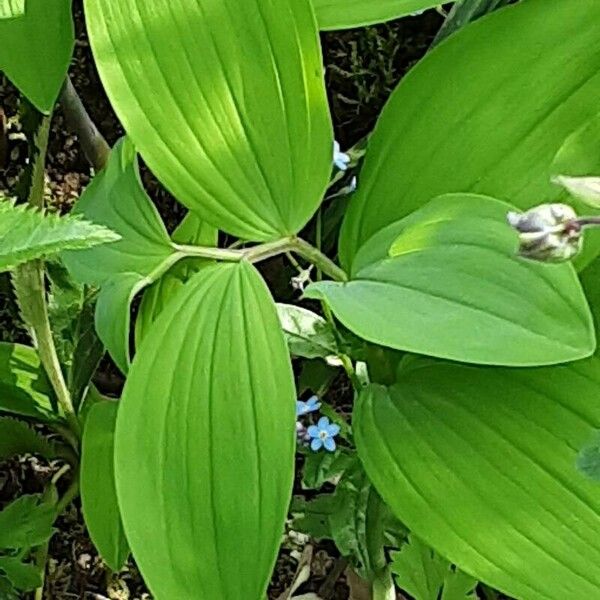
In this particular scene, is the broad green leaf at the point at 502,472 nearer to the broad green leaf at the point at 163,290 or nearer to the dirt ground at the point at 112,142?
the broad green leaf at the point at 163,290

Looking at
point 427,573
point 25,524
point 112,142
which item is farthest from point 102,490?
point 112,142

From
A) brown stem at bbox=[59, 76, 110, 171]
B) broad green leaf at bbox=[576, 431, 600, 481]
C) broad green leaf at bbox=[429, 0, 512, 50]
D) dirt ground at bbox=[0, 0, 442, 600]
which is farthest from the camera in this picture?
dirt ground at bbox=[0, 0, 442, 600]

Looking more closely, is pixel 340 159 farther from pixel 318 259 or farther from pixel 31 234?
pixel 31 234

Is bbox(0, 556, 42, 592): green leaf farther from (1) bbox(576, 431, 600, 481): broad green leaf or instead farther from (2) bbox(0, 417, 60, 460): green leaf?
(1) bbox(576, 431, 600, 481): broad green leaf

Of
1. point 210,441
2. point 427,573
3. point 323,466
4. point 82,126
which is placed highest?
point 82,126

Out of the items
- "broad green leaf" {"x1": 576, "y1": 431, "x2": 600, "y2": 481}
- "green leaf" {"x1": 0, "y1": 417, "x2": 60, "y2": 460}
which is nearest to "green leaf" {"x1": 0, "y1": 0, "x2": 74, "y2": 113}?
"green leaf" {"x1": 0, "y1": 417, "x2": 60, "y2": 460}

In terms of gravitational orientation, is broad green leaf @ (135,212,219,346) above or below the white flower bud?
below
